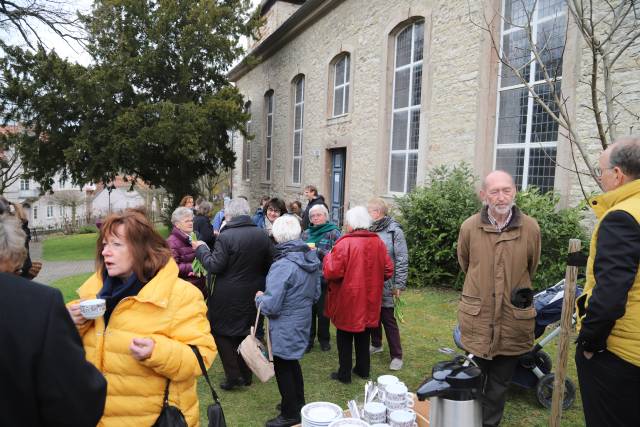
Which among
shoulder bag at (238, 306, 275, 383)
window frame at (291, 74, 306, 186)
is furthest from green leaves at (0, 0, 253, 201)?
shoulder bag at (238, 306, 275, 383)

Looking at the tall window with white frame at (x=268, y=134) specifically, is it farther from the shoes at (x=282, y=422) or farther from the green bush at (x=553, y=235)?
the shoes at (x=282, y=422)

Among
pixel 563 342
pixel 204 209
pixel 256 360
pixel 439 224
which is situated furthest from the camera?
pixel 439 224

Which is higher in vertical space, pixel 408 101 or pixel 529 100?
pixel 408 101

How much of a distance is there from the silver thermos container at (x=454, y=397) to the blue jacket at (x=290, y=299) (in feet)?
5.93

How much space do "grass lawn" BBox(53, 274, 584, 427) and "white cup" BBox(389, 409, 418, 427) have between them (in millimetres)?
1993

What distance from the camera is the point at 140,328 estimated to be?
6.70 feet

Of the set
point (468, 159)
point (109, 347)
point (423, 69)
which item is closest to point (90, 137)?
point (423, 69)

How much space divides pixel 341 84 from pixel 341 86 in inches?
3.2

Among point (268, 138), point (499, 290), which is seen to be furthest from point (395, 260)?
point (268, 138)

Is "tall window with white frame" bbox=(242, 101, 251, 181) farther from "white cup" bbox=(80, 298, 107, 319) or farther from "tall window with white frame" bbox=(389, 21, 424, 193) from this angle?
"white cup" bbox=(80, 298, 107, 319)

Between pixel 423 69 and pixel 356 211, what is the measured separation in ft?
22.9

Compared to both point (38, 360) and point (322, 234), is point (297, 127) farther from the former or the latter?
point (38, 360)

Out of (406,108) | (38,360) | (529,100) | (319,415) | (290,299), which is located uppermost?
(406,108)

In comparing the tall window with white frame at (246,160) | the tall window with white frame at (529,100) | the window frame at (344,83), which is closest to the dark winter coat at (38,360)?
the tall window with white frame at (529,100)
